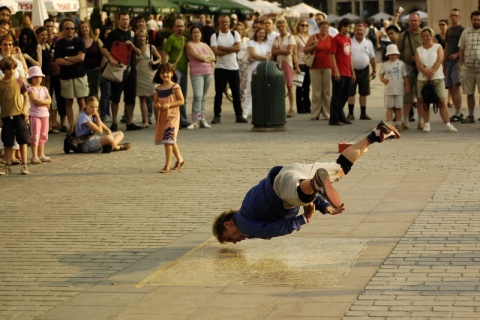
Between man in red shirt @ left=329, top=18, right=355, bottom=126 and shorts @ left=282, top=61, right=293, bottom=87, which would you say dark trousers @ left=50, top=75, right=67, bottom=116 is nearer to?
shorts @ left=282, top=61, right=293, bottom=87

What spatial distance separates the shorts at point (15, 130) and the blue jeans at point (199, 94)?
5133 millimetres

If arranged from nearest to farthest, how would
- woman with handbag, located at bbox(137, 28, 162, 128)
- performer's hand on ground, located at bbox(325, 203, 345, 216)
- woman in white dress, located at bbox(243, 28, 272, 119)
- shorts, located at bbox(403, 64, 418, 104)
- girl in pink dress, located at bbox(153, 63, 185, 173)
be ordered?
performer's hand on ground, located at bbox(325, 203, 345, 216), girl in pink dress, located at bbox(153, 63, 185, 173), shorts, located at bbox(403, 64, 418, 104), woman with handbag, located at bbox(137, 28, 162, 128), woman in white dress, located at bbox(243, 28, 272, 119)

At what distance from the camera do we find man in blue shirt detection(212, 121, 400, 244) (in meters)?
8.47

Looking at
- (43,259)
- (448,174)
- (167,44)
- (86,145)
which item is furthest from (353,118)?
(43,259)

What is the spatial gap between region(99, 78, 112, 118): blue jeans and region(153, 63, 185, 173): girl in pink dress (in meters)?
4.98

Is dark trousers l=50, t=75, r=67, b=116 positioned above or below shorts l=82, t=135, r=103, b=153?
above

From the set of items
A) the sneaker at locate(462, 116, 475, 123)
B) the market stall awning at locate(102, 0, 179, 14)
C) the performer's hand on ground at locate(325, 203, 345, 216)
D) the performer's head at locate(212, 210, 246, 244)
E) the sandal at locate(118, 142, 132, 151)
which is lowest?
the sneaker at locate(462, 116, 475, 123)

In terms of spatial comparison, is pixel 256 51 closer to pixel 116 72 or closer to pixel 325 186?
pixel 116 72


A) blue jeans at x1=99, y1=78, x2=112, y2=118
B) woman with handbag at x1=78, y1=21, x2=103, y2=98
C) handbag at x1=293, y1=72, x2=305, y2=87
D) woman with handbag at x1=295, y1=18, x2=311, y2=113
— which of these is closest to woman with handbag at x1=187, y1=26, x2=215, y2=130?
blue jeans at x1=99, y1=78, x2=112, y2=118

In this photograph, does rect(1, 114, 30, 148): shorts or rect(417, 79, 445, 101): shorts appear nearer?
rect(1, 114, 30, 148): shorts

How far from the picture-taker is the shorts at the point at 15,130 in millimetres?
14148

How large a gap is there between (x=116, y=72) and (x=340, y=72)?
146 inches

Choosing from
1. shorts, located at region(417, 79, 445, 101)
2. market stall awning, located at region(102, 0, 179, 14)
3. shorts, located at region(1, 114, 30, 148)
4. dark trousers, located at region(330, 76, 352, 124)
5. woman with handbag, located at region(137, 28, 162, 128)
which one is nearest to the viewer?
shorts, located at region(1, 114, 30, 148)

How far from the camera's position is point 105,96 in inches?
776
